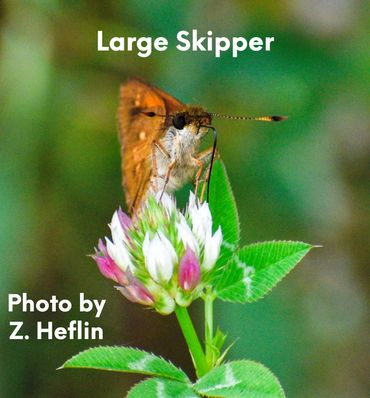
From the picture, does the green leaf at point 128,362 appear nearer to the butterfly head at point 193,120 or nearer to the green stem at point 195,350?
the green stem at point 195,350

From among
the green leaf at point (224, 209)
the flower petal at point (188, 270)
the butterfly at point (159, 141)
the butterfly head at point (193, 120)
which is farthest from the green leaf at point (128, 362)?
the butterfly head at point (193, 120)

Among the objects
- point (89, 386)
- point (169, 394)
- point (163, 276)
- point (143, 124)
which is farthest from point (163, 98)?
point (89, 386)

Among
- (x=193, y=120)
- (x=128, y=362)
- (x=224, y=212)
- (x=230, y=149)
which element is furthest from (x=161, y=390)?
(x=230, y=149)

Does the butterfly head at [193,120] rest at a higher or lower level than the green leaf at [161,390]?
higher

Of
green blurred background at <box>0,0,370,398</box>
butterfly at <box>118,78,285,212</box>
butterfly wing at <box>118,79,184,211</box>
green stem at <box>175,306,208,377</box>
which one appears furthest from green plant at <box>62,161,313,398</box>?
green blurred background at <box>0,0,370,398</box>

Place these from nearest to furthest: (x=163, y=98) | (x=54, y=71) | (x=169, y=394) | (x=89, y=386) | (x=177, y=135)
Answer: (x=169, y=394), (x=177, y=135), (x=163, y=98), (x=89, y=386), (x=54, y=71)

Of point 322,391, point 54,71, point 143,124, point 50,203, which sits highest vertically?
point 54,71

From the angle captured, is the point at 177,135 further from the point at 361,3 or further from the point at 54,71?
the point at 361,3
